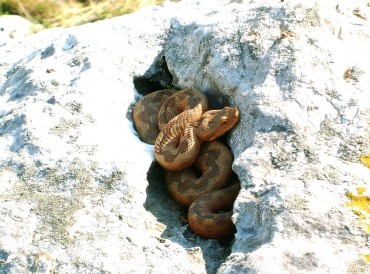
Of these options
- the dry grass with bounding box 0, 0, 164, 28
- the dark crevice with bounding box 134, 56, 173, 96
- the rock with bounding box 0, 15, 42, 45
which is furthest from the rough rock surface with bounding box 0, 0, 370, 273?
the dry grass with bounding box 0, 0, 164, 28

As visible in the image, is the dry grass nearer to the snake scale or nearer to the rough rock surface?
the rough rock surface

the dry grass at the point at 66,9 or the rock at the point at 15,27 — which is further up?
the rock at the point at 15,27

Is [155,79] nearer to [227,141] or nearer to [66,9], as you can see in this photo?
[227,141]

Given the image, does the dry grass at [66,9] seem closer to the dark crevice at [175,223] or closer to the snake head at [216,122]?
the dark crevice at [175,223]

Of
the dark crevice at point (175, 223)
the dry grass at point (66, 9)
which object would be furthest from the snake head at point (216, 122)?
the dry grass at point (66, 9)

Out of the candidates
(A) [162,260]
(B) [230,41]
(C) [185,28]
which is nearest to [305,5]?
(B) [230,41]

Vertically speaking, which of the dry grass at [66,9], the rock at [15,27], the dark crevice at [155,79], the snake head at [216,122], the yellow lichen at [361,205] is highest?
the yellow lichen at [361,205]

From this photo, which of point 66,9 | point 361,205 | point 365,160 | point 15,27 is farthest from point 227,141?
point 66,9
